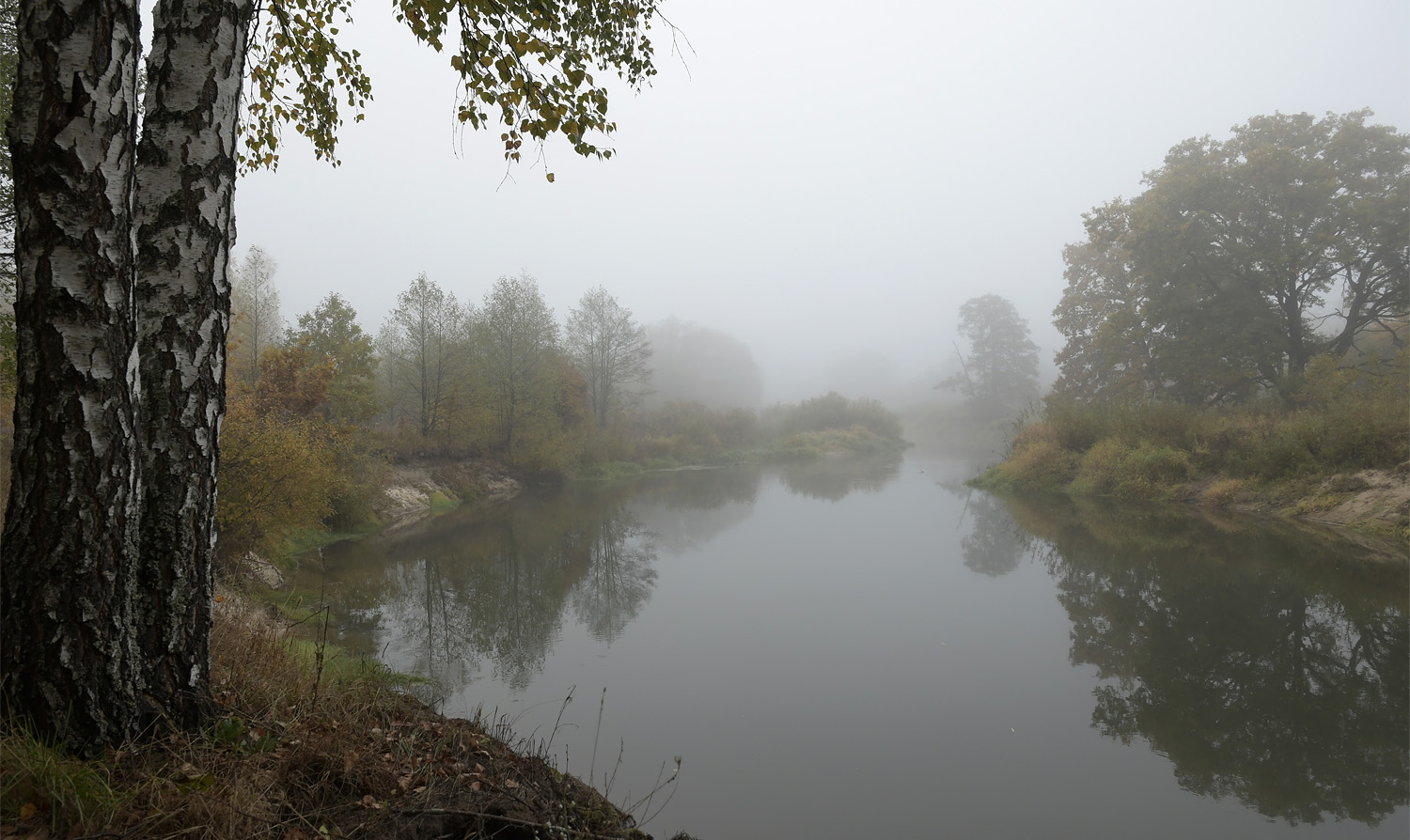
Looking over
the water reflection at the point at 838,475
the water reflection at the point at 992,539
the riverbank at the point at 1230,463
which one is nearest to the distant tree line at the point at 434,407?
the water reflection at the point at 838,475

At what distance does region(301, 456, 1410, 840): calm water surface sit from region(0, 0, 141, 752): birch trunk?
118 inches

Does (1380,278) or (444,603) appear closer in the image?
(444,603)

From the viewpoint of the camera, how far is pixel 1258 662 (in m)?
6.08

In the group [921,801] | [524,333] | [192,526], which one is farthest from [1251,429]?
[524,333]

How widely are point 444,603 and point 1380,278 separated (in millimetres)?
21936

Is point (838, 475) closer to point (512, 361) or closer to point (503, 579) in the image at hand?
point (512, 361)

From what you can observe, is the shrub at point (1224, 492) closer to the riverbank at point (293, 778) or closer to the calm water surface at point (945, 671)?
the calm water surface at point (945, 671)

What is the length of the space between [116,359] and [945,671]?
6.39 metres

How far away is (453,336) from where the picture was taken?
23000mm

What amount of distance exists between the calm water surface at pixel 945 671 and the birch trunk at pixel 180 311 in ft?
8.99

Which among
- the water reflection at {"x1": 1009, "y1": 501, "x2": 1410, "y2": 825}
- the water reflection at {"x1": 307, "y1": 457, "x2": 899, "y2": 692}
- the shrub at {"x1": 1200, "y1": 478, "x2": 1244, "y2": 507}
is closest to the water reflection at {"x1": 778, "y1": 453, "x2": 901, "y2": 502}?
the water reflection at {"x1": 307, "y1": 457, "x2": 899, "y2": 692}

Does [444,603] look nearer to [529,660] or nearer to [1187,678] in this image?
[529,660]

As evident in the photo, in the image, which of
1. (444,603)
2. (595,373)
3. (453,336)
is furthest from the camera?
(595,373)

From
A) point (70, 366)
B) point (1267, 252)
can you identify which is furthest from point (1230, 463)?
point (70, 366)
